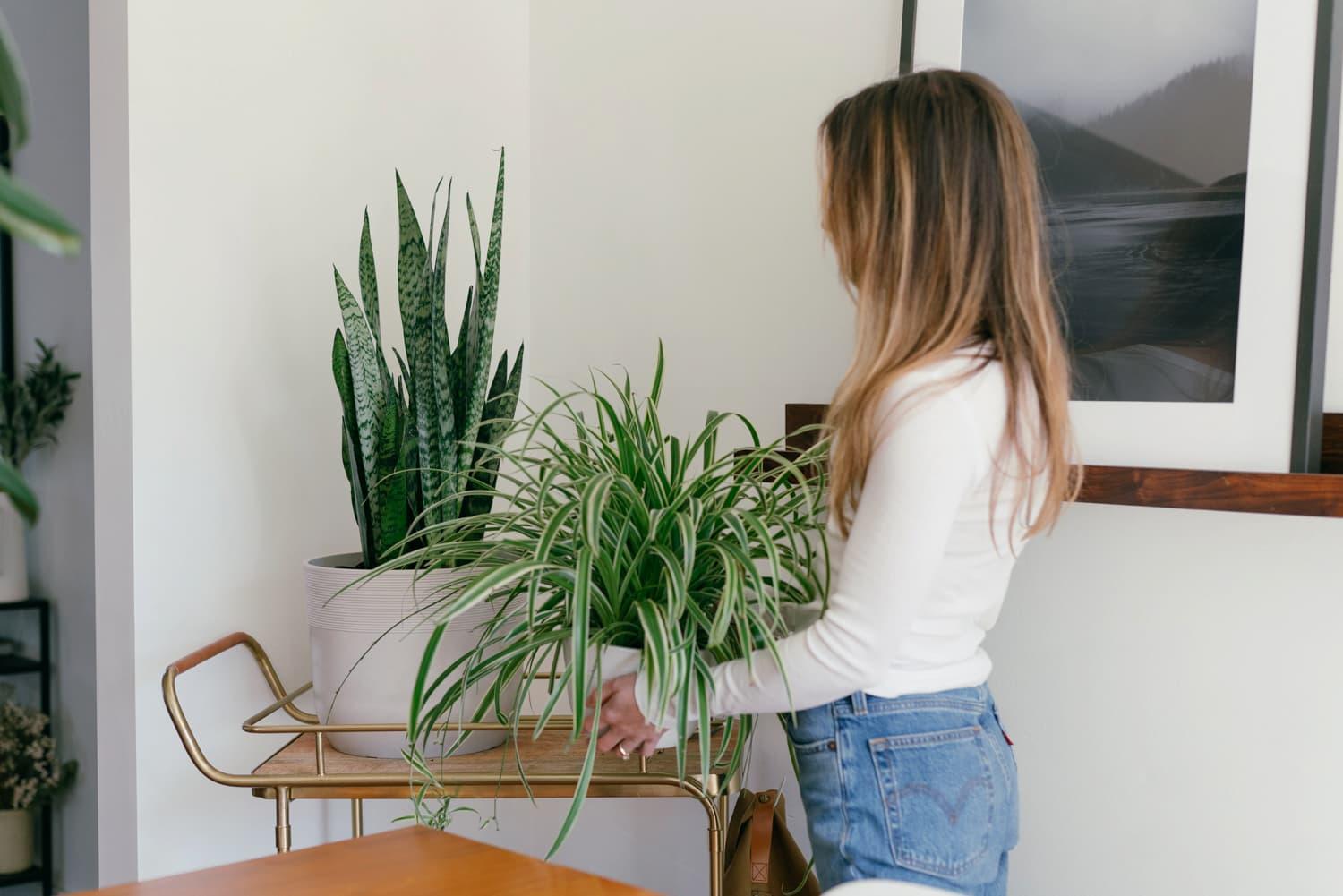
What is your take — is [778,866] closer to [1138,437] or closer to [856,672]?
[856,672]

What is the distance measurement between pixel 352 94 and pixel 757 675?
1.47 metres

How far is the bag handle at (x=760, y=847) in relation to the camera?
5.32 ft

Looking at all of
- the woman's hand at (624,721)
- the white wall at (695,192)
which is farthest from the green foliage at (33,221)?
the white wall at (695,192)

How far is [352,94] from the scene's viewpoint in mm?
2135

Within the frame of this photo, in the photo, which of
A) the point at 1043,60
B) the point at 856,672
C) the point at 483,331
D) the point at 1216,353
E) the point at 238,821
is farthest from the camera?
the point at 238,821

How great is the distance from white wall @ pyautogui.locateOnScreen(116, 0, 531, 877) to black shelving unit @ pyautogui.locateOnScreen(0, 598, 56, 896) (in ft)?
4.84

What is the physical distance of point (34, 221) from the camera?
40 centimetres

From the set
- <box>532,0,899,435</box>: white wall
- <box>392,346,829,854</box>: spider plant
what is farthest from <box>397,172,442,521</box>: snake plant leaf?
<box>532,0,899,435</box>: white wall

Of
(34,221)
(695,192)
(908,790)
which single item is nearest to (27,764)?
(695,192)

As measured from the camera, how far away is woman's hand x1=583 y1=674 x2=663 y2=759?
4.15ft

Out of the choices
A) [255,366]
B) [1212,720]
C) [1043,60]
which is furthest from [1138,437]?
[255,366]

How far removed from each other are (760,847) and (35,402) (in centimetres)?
247

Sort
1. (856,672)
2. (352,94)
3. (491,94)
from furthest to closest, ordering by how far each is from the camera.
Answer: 1. (491,94)
2. (352,94)
3. (856,672)

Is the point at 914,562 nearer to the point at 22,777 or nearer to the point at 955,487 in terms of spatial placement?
the point at 955,487
